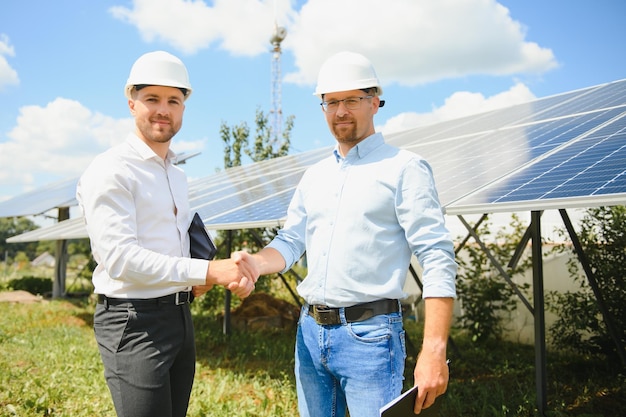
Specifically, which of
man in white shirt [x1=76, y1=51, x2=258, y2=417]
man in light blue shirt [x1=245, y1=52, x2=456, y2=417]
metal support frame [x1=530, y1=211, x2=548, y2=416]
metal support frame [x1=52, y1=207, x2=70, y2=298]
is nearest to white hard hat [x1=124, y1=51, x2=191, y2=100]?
man in white shirt [x1=76, y1=51, x2=258, y2=417]

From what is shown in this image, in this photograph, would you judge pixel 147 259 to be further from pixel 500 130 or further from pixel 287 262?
pixel 500 130

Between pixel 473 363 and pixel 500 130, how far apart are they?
11.3ft

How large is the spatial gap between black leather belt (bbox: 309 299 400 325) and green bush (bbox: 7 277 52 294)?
19.0 meters

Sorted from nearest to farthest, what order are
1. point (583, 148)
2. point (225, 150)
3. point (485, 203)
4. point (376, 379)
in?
point (376, 379), point (485, 203), point (583, 148), point (225, 150)

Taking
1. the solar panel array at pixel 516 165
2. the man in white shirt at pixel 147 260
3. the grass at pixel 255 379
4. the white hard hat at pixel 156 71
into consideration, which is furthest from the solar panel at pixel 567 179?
the grass at pixel 255 379

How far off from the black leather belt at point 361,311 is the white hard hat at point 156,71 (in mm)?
1358

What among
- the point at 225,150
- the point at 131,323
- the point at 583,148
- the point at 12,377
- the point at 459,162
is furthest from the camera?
the point at 225,150

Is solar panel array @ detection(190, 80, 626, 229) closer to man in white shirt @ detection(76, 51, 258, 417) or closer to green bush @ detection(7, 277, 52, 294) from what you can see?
man in white shirt @ detection(76, 51, 258, 417)

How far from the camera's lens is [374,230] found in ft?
8.11

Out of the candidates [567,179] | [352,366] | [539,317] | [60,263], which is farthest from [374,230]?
[60,263]

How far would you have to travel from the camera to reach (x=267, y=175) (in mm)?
9961

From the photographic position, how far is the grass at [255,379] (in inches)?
221

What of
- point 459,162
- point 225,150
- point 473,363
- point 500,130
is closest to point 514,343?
point 473,363

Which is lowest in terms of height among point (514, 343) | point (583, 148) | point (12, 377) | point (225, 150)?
point (514, 343)
